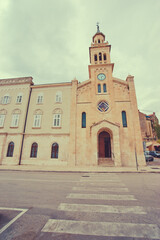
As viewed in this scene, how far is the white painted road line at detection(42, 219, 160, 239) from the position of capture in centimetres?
262

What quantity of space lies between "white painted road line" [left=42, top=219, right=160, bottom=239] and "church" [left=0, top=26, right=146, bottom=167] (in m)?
13.3

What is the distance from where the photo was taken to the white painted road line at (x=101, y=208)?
12.2 feet

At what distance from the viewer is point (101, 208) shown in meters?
3.94

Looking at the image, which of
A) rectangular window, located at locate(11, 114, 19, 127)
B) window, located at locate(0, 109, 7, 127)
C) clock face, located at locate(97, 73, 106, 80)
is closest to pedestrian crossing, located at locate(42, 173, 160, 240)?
rectangular window, located at locate(11, 114, 19, 127)

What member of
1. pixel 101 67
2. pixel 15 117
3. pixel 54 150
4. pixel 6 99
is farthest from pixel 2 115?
pixel 101 67

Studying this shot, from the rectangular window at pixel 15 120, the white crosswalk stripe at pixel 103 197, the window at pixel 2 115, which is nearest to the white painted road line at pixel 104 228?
the white crosswalk stripe at pixel 103 197

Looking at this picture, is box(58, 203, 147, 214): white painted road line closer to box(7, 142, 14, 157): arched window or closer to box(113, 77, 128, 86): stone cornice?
box(7, 142, 14, 157): arched window

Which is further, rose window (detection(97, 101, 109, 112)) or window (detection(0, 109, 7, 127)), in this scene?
window (detection(0, 109, 7, 127))

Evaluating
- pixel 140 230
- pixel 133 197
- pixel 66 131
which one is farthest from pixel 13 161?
pixel 140 230

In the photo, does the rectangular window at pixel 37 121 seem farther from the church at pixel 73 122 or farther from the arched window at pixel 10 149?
the arched window at pixel 10 149

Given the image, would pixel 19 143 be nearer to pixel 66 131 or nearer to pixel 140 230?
pixel 66 131

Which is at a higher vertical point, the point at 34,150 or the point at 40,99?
the point at 40,99

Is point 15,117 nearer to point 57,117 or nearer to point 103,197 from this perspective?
point 57,117

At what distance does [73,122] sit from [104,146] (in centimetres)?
698
